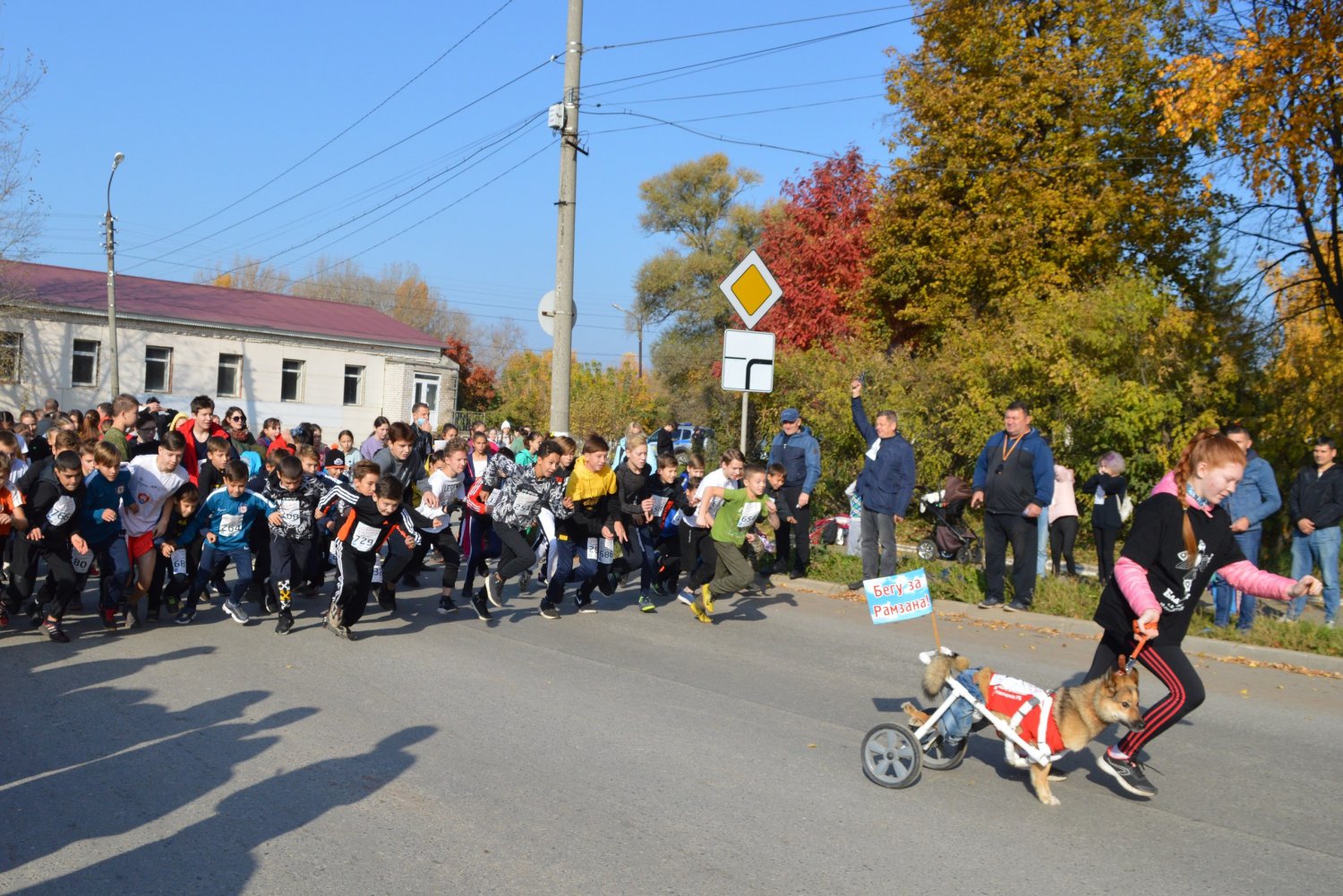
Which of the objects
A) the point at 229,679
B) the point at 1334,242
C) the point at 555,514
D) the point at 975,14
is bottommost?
the point at 229,679

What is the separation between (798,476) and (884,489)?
173 centimetres

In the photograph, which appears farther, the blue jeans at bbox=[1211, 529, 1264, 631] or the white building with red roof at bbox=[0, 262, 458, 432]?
the white building with red roof at bbox=[0, 262, 458, 432]

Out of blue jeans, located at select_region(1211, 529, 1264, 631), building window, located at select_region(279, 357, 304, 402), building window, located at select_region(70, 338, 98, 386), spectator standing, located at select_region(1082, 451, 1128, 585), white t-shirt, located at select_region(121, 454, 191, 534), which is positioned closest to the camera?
white t-shirt, located at select_region(121, 454, 191, 534)

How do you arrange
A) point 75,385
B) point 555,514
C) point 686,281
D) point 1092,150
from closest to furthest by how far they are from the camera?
point 555,514 < point 1092,150 < point 75,385 < point 686,281

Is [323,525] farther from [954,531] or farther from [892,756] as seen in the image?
[954,531]

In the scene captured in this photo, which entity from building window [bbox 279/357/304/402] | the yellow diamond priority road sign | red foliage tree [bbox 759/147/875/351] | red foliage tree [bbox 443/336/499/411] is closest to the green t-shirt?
the yellow diamond priority road sign

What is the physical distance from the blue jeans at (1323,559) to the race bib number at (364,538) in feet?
29.2

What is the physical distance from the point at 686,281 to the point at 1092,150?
33.5 m

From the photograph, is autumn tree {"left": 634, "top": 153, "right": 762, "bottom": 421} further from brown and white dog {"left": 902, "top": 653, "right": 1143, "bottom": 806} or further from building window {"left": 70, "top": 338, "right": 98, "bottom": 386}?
brown and white dog {"left": 902, "top": 653, "right": 1143, "bottom": 806}

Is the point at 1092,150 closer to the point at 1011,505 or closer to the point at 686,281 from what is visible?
the point at 1011,505

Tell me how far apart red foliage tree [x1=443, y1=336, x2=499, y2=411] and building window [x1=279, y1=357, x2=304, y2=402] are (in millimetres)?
13086

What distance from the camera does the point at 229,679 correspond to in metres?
8.18

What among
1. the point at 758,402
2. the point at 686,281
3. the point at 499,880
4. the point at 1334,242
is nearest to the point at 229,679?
the point at 499,880

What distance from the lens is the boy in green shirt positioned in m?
10.9
